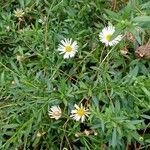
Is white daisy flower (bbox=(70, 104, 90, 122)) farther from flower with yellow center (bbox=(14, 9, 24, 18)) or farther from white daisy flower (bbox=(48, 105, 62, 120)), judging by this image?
flower with yellow center (bbox=(14, 9, 24, 18))

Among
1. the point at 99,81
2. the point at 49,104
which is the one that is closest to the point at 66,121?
the point at 49,104

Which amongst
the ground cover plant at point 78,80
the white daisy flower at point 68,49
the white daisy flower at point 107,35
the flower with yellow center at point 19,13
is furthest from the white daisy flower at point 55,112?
the flower with yellow center at point 19,13

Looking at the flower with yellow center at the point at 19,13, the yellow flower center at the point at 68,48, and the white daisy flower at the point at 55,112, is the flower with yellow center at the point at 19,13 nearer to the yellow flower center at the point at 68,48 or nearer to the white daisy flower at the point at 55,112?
the yellow flower center at the point at 68,48

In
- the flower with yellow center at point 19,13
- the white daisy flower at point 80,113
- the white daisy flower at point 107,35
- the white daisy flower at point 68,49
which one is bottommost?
the white daisy flower at point 80,113

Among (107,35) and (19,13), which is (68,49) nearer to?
(107,35)

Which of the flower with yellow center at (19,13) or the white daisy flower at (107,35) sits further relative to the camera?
the flower with yellow center at (19,13)

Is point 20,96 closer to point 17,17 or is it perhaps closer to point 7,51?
point 7,51

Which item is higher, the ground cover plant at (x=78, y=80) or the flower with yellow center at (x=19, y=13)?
the flower with yellow center at (x=19, y=13)
